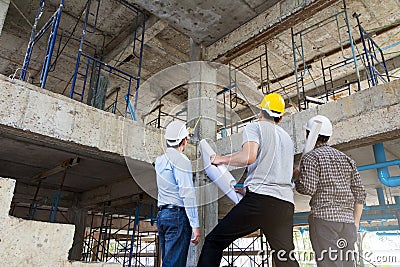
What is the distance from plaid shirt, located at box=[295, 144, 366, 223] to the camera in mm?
2434

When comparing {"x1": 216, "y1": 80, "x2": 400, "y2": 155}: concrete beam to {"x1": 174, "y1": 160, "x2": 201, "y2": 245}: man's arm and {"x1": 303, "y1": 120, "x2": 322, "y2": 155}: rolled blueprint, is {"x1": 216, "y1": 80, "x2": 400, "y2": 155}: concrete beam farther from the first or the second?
{"x1": 174, "y1": 160, "x2": 201, "y2": 245}: man's arm

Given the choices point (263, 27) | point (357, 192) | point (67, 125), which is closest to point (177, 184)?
point (357, 192)

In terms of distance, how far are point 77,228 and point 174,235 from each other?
307 inches

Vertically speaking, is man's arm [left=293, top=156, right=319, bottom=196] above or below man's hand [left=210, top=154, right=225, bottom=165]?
below

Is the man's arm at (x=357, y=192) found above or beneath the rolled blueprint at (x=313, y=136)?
beneath

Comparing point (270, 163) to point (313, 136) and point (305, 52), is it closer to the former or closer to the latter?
point (313, 136)

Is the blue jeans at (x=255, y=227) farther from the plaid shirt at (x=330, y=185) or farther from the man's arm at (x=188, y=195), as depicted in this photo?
the man's arm at (x=188, y=195)

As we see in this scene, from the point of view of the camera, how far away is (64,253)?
3.57m

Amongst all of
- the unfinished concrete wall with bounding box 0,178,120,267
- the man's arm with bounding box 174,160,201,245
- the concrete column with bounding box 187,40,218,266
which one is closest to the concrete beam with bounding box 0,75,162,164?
the unfinished concrete wall with bounding box 0,178,120,267

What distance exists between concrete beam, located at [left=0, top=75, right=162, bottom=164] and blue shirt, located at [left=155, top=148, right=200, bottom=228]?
170cm

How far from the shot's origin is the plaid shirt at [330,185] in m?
2.43

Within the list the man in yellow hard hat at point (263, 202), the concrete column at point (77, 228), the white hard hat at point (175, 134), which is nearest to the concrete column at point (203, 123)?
the white hard hat at point (175, 134)

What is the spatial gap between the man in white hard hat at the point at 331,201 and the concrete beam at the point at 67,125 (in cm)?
283

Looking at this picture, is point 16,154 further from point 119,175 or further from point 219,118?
point 219,118
